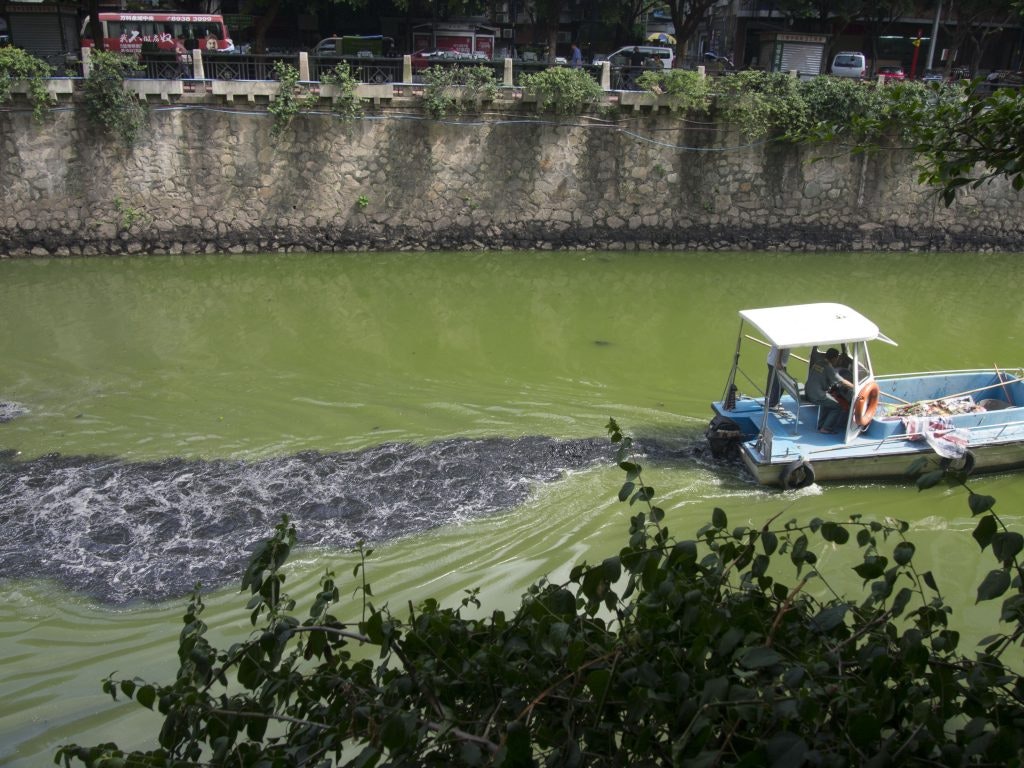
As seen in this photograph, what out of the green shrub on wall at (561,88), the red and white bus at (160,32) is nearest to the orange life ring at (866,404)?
the green shrub on wall at (561,88)

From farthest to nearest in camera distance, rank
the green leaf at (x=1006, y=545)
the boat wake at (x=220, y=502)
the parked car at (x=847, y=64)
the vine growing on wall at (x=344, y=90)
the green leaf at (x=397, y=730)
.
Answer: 1. the parked car at (x=847, y=64)
2. the vine growing on wall at (x=344, y=90)
3. the boat wake at (x=220, y=502)
4. the green leaf at (x=1006, y=545)
5. the green leaf at (x=397, y=730)

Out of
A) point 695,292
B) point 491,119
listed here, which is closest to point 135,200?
point 491,119

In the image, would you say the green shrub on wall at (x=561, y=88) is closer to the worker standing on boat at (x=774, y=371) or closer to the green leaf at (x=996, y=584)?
the worker standing on boat at (x=774, y=371)

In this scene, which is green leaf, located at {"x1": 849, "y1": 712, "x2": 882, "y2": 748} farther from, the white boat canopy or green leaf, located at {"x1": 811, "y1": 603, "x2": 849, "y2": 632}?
the white boat canopy

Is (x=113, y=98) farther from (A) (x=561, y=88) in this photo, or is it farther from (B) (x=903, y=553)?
(B) (x=903, y=553)

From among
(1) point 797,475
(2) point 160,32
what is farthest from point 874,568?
(2) point 160,32

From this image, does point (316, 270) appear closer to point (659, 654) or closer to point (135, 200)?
point (135, 200)

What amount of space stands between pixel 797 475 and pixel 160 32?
674 inches

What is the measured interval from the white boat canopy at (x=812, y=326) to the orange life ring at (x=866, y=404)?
444 millimetres

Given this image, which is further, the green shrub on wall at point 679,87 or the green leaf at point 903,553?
the green shrub on wall at point 679,87

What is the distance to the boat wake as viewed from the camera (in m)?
6.93

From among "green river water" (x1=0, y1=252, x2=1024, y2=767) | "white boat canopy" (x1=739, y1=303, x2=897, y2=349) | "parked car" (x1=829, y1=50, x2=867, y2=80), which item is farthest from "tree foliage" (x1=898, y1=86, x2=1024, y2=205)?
"parked car" (x1=829, y1=50, x2=867, y2=80)

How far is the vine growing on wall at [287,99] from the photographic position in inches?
635

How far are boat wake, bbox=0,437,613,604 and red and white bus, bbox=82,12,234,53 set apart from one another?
11988 millimetres
